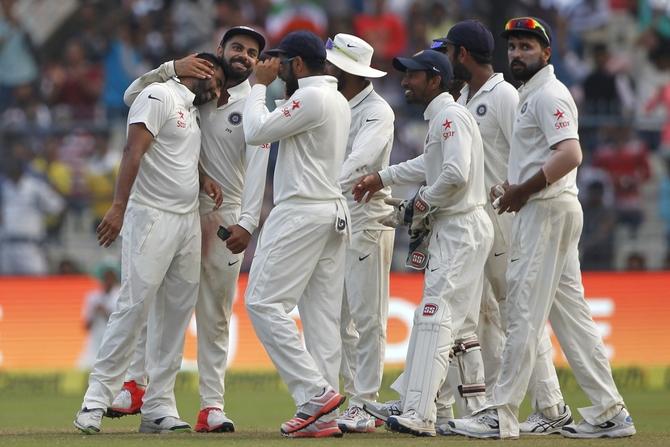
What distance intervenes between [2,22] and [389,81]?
5.36 metres

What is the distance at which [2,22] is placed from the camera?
19.3 m

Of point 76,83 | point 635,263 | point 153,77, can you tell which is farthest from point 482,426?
point 76,83

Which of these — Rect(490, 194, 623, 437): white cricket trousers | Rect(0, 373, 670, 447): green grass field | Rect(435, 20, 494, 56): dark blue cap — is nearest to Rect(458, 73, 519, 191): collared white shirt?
Rect(435, 20, 494, 56): dark blue cap

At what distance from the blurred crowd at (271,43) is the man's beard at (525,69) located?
7348 millimetres

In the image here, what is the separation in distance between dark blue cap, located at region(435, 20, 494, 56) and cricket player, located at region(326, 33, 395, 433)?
1.93ft

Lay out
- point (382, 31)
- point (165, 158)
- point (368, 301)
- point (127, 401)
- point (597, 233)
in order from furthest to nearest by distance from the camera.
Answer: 1. point (382, 31)
2. point (597, 233)
3. point (368, 301)
4. point (127, 401)
5. point (165, 158)

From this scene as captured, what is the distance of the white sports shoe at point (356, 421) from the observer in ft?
30.6

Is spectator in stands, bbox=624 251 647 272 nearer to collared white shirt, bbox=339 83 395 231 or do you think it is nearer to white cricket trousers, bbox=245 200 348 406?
collared white shirt, bbox=339 83 395 231

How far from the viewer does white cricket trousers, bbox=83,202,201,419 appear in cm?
906

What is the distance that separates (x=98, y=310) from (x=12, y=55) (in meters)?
5.59

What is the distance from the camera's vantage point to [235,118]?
957cm

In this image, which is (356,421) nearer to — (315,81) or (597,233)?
(315,81)

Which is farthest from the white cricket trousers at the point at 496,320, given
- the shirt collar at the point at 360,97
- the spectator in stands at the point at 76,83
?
the spectator in stands at the point at 76,83

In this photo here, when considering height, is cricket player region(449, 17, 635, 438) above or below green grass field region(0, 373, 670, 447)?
above
